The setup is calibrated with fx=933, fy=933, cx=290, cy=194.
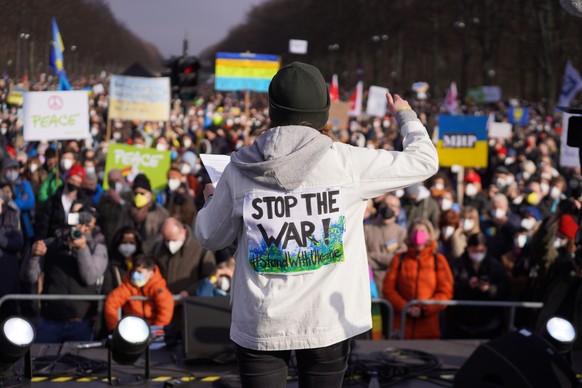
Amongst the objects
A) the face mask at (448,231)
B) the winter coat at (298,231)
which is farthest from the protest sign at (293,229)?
the face mask at (448,231)

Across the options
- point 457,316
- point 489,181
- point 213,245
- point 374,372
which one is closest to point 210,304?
point 374,372

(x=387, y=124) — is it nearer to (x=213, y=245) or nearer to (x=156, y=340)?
(x=156, y=340)

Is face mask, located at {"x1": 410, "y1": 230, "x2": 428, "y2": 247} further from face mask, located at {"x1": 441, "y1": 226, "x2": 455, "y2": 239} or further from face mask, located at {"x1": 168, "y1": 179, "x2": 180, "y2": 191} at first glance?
face mask, located at {"x1": 168, "y1": 179, "x2": 180, "y2": 191}

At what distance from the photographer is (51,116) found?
13070mm

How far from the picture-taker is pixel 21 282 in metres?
7.92

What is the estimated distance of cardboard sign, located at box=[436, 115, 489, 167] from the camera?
524 inches

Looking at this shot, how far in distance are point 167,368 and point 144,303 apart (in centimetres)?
94

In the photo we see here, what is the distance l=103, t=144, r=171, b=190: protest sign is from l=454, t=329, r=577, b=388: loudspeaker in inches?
339

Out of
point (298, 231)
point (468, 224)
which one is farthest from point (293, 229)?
point (468, 224)

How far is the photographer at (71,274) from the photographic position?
7.19 meters

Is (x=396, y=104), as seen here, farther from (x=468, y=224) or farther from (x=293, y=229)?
(x=468, y=224)

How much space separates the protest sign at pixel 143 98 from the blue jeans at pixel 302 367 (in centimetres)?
1565

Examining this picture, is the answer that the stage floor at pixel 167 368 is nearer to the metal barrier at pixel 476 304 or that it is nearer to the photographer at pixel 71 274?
the metal barrier at pixel 476 304

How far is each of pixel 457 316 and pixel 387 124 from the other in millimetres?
23078
